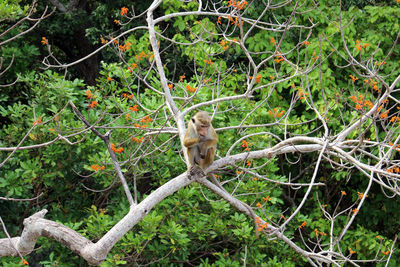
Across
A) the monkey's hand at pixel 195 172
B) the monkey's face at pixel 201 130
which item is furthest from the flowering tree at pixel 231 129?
the monkey's face at pixel 201 130

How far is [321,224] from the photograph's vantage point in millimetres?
7879

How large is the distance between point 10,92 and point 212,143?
501cm

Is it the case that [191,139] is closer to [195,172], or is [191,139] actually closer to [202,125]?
[202,125]

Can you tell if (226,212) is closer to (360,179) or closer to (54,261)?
(54,261)

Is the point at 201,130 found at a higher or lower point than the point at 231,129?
higher

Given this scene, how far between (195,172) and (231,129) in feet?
8.01

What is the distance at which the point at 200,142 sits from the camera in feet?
15.8

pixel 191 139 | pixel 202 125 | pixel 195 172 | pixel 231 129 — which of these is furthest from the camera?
pixel 231 129

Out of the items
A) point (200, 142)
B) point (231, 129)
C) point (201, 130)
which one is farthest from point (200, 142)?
point (231, 129)

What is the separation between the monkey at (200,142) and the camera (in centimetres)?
470

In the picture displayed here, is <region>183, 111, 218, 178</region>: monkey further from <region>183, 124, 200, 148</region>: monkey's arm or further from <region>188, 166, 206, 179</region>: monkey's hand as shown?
<region>188, 166, 206, 179</region>: monkey's hand

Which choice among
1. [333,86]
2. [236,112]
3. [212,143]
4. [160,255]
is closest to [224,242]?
[160,255]

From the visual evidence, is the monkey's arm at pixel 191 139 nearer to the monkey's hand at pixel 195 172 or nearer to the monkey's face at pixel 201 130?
the monkey's face at pixel 201 130

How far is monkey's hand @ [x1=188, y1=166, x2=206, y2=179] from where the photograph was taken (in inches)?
171
